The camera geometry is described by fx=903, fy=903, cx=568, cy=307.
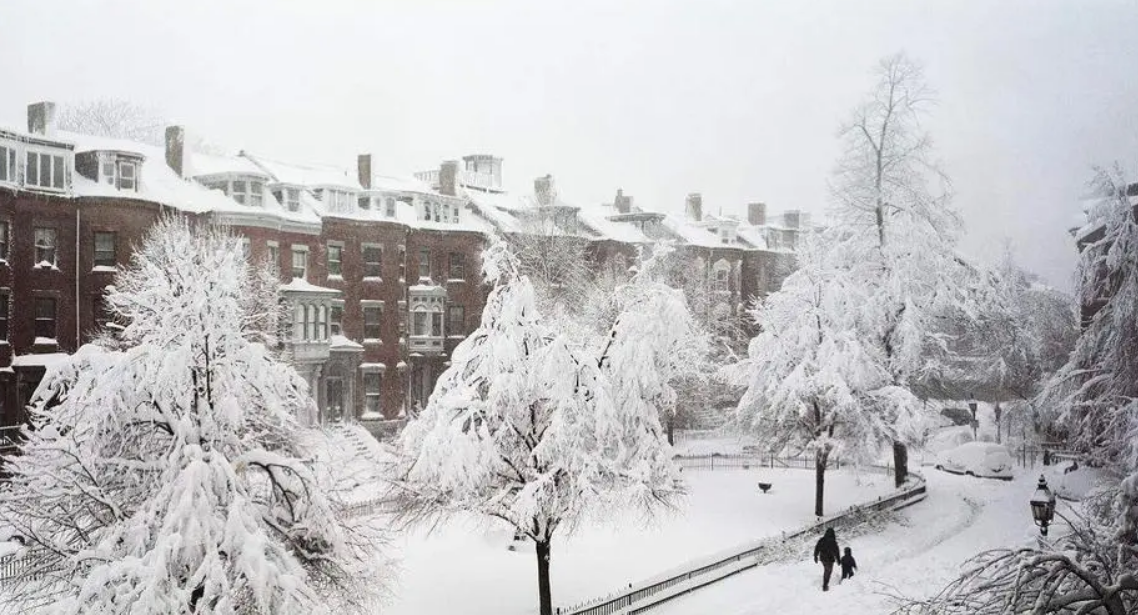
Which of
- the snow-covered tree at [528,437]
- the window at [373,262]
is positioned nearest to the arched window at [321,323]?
the window at [373,262]

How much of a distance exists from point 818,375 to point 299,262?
14110mm

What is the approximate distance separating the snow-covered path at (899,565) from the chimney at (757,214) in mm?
15466

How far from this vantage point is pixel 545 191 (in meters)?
26.7

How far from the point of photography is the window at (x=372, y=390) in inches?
1024

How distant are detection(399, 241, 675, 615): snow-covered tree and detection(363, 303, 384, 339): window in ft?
47.2

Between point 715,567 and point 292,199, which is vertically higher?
point 292,199

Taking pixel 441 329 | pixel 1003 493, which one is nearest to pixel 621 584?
pixel 1003 493

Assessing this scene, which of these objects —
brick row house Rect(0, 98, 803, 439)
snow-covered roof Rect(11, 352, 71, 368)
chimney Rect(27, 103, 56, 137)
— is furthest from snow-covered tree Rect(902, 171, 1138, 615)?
chimney Rect(27, 103, 56, 137)

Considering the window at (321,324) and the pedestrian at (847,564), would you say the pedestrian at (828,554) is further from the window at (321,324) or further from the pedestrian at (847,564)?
the window at (321,324)

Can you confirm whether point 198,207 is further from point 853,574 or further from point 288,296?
point 853,574


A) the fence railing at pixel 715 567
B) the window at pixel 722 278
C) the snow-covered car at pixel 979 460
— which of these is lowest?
the fence railing at pixel 715 567

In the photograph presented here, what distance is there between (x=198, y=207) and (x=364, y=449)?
684cm

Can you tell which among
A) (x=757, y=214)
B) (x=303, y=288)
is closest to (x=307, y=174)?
(x=303, y=288)

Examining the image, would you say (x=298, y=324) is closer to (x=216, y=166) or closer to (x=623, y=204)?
(x=216, y=166)
